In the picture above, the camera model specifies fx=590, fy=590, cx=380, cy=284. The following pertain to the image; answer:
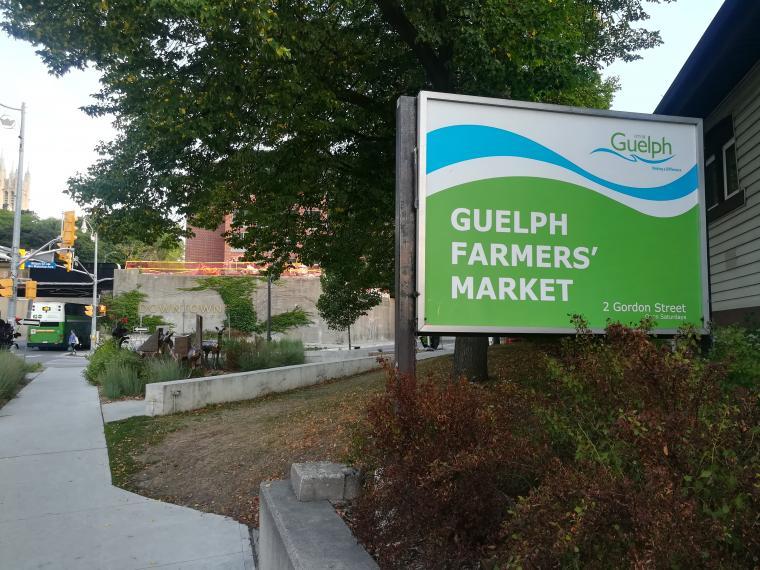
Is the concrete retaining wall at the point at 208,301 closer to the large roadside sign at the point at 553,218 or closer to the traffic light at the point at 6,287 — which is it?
the traffic light at the point at 6,287

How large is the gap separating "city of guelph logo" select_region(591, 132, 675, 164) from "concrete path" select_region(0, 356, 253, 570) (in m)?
4.46

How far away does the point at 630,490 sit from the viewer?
204 centimetres

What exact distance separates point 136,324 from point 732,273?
43.2 meters

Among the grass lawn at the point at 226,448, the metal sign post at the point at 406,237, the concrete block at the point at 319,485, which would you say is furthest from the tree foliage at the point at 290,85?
the concrete block at the point at 319,485

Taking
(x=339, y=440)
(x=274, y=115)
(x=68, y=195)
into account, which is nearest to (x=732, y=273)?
(x=339, y=440)

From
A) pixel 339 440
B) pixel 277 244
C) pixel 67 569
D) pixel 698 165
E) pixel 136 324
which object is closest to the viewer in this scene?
pixel 67 569

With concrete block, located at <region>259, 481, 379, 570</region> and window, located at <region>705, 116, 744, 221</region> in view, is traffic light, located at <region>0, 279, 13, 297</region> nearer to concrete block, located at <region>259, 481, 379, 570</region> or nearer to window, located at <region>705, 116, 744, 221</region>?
concrete block, located at <region>259, 481, 379, 570</region>

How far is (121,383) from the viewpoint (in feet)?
42.3

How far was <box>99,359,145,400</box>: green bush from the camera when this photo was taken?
12602 millimetres

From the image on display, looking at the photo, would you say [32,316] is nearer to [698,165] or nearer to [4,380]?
[4,380]

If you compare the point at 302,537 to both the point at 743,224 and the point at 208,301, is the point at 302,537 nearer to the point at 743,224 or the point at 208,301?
the point at 743,224

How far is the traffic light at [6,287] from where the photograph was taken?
23031 mm

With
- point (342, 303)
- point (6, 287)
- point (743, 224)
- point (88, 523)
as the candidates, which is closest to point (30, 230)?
point (6, 287)

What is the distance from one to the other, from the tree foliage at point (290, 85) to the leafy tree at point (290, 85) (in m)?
0.03
